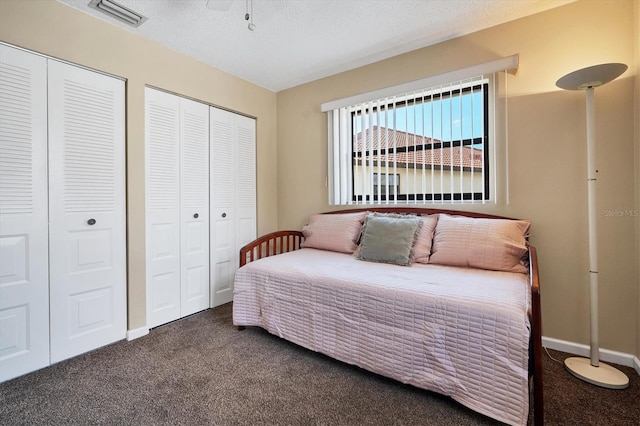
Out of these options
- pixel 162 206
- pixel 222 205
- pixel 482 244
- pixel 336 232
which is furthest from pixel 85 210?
pixel 482 244

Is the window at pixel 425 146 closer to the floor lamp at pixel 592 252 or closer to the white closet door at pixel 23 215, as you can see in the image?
the floor lamp at pixel 592 252

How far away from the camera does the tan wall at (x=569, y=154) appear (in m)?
1.80

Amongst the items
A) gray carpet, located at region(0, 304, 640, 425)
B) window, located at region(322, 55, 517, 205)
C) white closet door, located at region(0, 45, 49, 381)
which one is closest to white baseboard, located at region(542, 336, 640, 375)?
gray carpet, located at region(0, 304, 640, 425)

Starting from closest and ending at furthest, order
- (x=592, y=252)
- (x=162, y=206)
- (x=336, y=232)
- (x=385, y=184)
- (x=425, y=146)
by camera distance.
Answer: (x=592, y=252) < (x=162, y=206) < (x=425, y=146) < (x=336, y=232) < (x=385, y=184)

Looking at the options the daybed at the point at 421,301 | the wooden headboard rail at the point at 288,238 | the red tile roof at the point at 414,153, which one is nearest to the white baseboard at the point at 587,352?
the daybed at the point at 421,301

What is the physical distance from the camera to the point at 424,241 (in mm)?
2209

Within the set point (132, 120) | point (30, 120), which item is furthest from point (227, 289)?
point (30, 120)

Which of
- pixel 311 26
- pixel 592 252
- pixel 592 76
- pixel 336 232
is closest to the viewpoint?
pixel 592 76

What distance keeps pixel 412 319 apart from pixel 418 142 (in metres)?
1.65

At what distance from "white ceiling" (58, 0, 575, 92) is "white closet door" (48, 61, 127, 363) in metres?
0.60

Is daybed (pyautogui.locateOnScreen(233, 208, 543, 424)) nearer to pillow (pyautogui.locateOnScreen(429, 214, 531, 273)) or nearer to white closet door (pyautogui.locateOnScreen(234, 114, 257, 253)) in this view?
pillow (pyautogui.locateOnScreen(429, 214, 531, 273))

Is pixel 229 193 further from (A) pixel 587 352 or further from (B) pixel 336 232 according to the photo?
(A) pixel 587 352

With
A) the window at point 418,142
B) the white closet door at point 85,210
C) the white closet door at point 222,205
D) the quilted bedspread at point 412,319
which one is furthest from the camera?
the white closet door at point 222,205

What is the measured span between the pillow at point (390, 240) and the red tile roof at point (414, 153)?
1.81 feet
